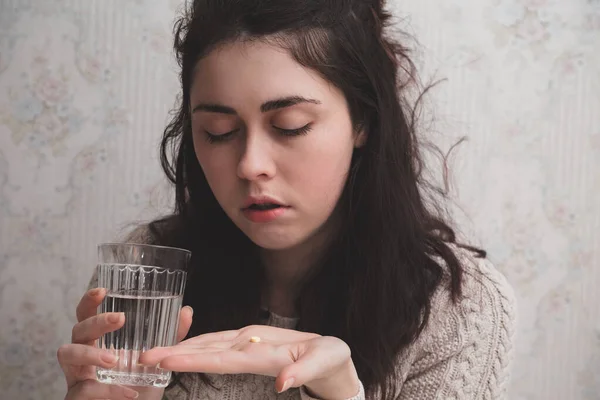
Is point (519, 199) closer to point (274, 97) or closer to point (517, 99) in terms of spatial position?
point (517, 99)

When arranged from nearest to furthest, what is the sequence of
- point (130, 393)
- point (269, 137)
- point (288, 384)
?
point (288, 384), point (130, 393), point (269, 137)

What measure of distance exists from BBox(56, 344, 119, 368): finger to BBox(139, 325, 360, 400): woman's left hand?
9cm

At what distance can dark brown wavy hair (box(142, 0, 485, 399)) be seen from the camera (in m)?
1.30

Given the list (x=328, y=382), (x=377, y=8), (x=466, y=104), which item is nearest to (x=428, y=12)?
(x=466, y=104)

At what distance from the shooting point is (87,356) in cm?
101

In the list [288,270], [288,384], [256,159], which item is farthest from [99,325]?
[288,270]

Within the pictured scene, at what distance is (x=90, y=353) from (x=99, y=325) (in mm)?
53

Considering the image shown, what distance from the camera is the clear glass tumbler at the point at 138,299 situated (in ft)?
3.25

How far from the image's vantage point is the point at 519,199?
6.47ft

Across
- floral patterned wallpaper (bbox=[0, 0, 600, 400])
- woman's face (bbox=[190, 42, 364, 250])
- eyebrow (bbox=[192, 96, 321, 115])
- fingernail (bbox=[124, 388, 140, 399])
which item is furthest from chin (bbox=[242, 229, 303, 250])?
floral patterned wallpaper (bbox=[0, 0, 600, 400])

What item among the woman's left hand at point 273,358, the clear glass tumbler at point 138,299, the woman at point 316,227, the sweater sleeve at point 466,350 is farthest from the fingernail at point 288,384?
the sweater sleeve at point 466,350

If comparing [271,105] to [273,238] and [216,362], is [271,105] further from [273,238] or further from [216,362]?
[216,362]

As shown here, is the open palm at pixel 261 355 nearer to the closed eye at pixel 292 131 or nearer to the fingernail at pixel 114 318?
the fingernail at pixel 114 318

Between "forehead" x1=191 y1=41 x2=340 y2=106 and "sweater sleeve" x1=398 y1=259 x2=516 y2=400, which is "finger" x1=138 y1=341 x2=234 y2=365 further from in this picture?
"sweater sleeve" x1=398 y1=259 x2=516 y2=400
